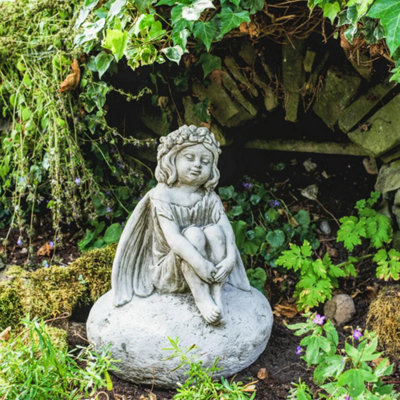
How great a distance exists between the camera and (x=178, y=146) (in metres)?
2.86

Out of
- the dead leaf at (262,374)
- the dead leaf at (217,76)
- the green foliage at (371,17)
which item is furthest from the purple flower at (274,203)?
the dead leaf at (262,374)

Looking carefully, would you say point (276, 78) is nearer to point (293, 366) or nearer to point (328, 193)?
point (328, 193)

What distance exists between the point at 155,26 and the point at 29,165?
194 centimetres

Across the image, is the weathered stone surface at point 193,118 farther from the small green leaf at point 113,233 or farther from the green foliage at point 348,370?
the green foliage at point 348,370

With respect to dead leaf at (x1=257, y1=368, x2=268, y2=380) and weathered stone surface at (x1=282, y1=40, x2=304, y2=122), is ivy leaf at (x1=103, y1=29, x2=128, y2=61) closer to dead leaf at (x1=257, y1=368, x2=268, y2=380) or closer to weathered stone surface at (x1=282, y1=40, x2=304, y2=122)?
weathered stone surface at (x1=282, y1=40, x2=304, y2=122)

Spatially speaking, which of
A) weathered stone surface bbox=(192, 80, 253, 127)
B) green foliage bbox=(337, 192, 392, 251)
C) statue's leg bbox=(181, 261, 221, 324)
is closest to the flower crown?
statue's leg bbox=(181, 261, 221, 324)

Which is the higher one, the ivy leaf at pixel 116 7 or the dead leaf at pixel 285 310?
the ivy leaf at pixel 116 7

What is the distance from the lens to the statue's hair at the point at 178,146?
284 centimetres

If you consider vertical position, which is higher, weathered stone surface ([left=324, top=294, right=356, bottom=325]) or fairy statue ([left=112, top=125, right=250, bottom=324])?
fairy statue ([left=112, top=125, right=250, bottom=324])

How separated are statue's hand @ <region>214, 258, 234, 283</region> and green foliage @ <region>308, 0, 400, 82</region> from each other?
1.29 metres

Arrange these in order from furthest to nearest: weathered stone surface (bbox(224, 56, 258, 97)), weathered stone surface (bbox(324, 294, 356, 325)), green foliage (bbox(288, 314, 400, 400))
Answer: weathered stone surface (bbox(224, 56, 258, 97)) < weathered stone surface (bbox(324, 294, 356, 325)) < green foliage (bbox(288, 314, 400, 400))

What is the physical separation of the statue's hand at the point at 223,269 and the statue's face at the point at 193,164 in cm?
50

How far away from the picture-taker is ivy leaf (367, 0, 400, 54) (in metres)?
2.01

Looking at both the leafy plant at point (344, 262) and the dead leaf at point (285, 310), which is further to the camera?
the dead leaf at point (285, 310)
